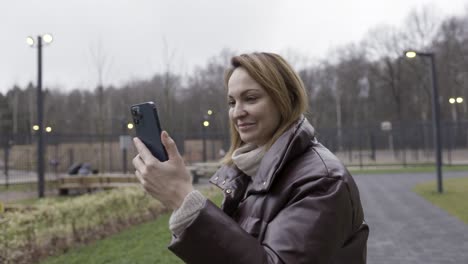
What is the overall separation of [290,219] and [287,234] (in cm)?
4

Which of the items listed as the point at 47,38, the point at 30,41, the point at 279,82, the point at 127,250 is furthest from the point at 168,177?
the point at 30,41

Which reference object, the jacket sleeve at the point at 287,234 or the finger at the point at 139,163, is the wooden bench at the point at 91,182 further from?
the jacket sleeve at the point at 287,234

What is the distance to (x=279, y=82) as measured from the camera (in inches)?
50.6

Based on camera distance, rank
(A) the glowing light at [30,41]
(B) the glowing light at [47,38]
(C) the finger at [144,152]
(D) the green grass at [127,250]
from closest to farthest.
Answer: (C) the finger at [144,152]
(D) the green grass at [127,250]
(B) the glowing light at [47,38]
(A) the glowing light at [30,41]

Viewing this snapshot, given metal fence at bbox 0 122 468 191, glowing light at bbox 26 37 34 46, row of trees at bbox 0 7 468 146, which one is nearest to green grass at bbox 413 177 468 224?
metal fence at bbox 0 122 468 191

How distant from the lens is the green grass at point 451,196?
965 centimetres

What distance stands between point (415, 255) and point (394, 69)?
4478cm

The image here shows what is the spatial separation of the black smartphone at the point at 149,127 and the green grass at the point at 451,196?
8764 mm

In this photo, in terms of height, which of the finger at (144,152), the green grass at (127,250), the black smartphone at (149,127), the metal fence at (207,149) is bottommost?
the green grass at (127,250)

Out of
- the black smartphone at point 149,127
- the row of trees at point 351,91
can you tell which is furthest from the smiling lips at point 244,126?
the row of trees at point 351,91

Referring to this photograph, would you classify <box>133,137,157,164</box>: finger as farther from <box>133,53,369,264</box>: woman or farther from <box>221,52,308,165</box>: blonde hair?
<box>221,52,308,165</box>: blonde hair

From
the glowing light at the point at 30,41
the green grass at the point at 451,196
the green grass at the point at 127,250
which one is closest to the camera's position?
the green grass at the point at 127,250

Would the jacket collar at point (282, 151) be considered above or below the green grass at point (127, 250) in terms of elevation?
above

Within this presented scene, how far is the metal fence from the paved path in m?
11.9
